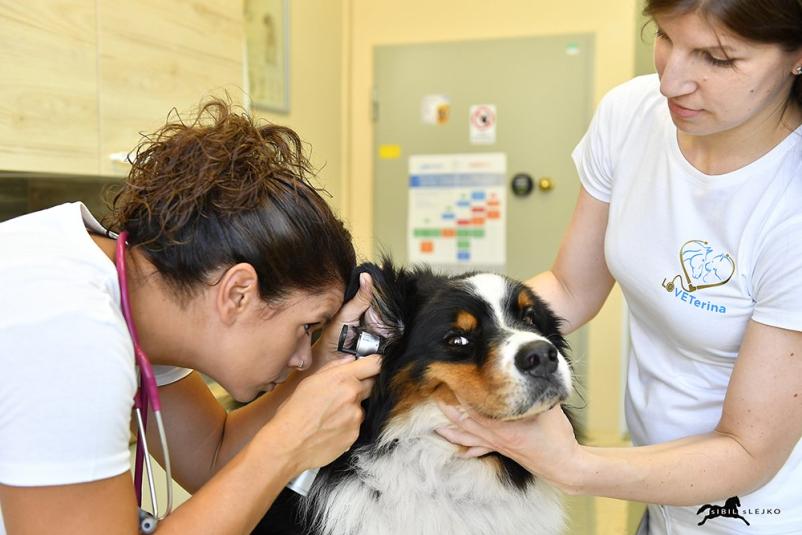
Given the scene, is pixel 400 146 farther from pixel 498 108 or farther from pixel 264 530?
pixel 264 530

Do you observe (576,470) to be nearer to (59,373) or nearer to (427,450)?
(427,450)

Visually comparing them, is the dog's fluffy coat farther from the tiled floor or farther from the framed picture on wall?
the framed picture on wall

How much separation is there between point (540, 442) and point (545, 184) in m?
3.38

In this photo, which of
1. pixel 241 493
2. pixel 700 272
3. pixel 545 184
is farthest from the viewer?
pixel 545 184

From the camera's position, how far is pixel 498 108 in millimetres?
4484

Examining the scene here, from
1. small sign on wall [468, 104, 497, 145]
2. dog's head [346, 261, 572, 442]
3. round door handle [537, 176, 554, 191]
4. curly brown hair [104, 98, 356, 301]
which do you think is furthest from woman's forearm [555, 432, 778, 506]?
small sign on wall [468, 104, 497, 145]

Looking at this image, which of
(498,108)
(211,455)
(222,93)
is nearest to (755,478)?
(211,455)

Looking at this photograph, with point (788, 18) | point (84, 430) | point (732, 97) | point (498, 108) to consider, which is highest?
point (498, 108)

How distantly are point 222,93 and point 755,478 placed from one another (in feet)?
6.70

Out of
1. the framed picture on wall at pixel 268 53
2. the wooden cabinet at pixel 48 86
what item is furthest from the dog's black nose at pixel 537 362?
the framed picture on wall at pixel 268 53

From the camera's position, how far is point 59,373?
875mm

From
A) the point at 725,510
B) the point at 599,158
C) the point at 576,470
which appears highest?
the point at 599,158

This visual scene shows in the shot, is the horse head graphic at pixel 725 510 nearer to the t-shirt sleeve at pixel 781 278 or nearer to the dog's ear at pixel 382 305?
the t-shirt sleeve at pixel 781 278

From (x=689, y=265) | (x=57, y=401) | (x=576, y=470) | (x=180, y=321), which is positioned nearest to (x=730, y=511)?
(x=576, y=470)
